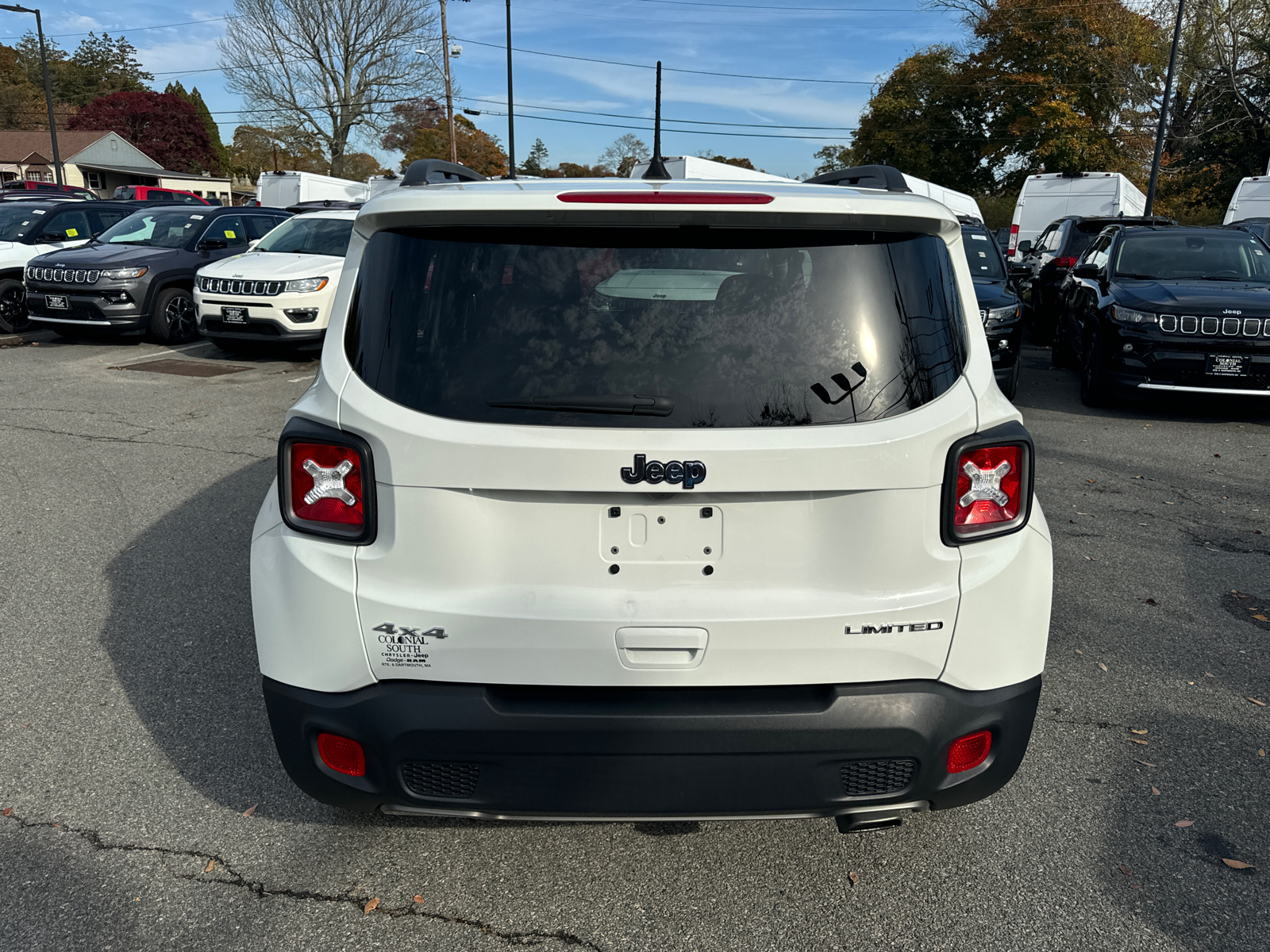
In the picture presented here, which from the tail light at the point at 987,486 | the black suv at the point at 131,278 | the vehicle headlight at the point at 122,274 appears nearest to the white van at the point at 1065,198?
the black suv at the point at 131,278

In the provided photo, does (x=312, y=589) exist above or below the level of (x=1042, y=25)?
below

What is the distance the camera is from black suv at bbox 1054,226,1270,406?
8.74 m

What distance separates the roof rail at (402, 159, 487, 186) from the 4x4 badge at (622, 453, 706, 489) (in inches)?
45.4

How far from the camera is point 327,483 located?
90.0 inches

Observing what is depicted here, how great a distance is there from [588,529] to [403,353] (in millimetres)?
587

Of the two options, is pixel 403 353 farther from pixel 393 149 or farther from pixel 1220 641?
pixel 393 149

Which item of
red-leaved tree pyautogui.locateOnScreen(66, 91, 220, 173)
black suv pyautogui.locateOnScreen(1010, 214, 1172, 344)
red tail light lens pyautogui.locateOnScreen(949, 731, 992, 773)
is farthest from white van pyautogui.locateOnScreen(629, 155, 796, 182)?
red-leaved tree pyautogui.locateOnScreen(66, 91, 220, 173)

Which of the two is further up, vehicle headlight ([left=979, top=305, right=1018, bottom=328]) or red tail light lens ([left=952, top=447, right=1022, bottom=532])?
red tail light lens ([left=952, top=447, right=1022, bottom=532])

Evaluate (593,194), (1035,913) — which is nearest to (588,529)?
(593,194)

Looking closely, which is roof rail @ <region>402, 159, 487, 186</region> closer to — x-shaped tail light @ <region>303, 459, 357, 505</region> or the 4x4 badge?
x-shaped tail light @ <region>303, 459, 357, 505</region>

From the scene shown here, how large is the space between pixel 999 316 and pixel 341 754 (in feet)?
27.5

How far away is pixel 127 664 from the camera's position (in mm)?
3963

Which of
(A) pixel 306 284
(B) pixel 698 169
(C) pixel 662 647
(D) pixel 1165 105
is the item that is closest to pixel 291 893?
(C) pixel 662 647

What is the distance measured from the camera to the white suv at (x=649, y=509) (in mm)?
2182
